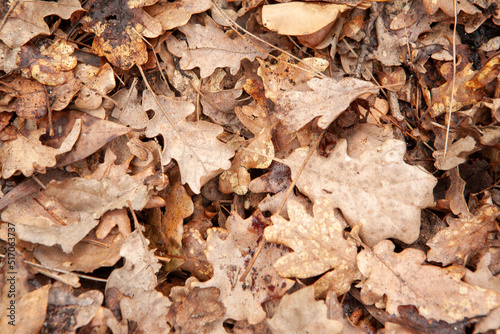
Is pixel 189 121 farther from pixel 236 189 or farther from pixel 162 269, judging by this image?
pixel 162 269

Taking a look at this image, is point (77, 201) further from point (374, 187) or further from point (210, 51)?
point (374, 187)

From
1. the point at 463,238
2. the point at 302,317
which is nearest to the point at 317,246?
the point at 302,317

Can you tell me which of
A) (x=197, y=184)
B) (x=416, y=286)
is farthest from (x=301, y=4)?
(x=416, y=286)

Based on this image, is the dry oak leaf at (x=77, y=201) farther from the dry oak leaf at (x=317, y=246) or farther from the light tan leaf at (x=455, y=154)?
the light tan leaf at (x=455, y=154)

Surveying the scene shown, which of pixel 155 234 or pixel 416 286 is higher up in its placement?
pixel 416 286

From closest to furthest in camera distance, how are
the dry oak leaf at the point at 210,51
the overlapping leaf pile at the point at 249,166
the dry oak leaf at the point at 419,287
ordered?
the dry oak leaf at the point at 419,287 < the overlapping leaf pile at the point at 249,166 < the dry oak leaf at the point at 210,51

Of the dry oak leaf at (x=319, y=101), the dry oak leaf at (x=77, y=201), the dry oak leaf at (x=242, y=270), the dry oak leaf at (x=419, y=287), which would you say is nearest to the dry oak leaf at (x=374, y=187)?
the dry oak leaf at (x=419, y=287)
